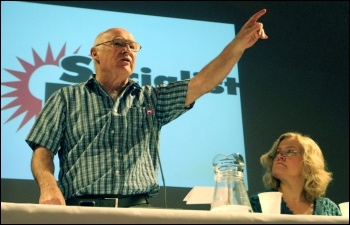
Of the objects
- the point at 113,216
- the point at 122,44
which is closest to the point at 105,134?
the point at 122,44

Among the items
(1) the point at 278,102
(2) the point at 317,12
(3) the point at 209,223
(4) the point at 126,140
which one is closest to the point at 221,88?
(1) the point at 278,102

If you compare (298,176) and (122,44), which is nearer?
(122,44)

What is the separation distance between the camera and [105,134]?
2107 millimetres

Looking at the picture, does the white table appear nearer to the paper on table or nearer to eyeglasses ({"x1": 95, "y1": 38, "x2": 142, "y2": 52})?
the paper on table

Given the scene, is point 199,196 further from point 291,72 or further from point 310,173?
point 291,72

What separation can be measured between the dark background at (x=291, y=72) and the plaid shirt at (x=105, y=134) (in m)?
1.50

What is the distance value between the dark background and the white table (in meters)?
2.49

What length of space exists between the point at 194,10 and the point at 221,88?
64 cm

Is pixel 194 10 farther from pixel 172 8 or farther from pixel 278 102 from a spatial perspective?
pixel 278 102

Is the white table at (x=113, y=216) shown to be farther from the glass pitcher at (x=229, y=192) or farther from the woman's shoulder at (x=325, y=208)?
the woman's shoulder at (x=325, y=208)

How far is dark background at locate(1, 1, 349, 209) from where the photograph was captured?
150 inches

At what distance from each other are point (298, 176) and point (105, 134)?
1.26 metres

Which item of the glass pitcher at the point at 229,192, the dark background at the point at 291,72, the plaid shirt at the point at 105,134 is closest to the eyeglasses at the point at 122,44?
the plaid shirt at the point at 105,134

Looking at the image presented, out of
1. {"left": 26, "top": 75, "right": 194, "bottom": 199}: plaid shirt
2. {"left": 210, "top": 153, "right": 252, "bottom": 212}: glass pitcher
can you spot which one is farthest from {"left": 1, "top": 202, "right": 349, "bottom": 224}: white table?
{"left": 26, "top": 75, "right": 194, "bottom": 199}: plaid shirt
